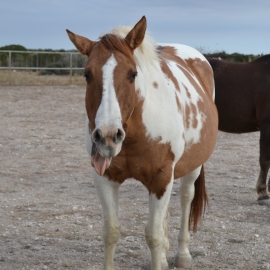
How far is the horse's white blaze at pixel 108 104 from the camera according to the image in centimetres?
265

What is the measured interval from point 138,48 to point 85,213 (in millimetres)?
2506

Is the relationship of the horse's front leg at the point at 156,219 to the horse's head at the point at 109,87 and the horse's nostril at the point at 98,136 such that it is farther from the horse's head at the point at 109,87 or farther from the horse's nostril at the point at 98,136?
the horse's nostril at the point at 98,136

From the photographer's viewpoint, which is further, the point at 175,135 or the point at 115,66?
the point at 175,135

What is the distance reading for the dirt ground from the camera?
13.4 ft

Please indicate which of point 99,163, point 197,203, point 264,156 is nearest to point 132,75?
point 99,163

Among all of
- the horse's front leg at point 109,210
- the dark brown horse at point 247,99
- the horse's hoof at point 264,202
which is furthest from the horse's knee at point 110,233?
the dark brown horse at point 247,99

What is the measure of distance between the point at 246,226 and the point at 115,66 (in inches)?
106

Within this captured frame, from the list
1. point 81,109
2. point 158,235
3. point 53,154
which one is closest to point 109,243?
point 158,235

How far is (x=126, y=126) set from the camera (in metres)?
3.08

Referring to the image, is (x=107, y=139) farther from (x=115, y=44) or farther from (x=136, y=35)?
(x=136, y=35)

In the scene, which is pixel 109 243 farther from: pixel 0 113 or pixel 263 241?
pixel 0 113

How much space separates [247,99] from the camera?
6180 mm

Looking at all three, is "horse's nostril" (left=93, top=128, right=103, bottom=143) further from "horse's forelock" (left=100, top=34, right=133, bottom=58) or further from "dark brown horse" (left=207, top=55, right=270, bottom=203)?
"dark brown horse" (left=207, top=55, right=270, bottom=203)

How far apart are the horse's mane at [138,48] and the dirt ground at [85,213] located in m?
1.62
